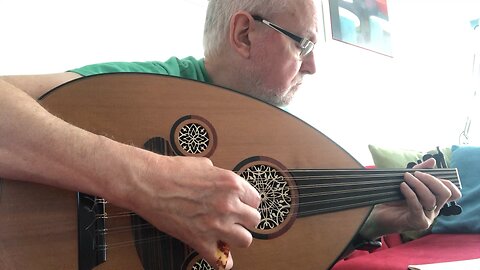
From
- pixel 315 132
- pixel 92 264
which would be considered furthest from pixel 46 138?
pixel 315 132

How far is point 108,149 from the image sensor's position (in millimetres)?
601

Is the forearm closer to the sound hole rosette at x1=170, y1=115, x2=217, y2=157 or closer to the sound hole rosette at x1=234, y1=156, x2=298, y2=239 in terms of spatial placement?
the sound hole rosette at x1=170, y1=115, x2=217, y2=157

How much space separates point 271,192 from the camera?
78 centimetres

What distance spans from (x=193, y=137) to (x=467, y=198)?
4.78 feet

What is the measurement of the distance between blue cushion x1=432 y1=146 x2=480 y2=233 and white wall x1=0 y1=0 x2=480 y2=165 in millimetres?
623

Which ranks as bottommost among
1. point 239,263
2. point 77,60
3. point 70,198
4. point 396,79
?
point 239,263

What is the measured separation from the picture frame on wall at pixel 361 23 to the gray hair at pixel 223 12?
126 cm

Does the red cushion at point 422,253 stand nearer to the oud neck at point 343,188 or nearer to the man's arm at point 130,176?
the oud neck at point 343,188

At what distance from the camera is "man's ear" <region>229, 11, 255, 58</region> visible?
1.14m

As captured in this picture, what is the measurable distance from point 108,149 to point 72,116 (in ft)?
0.37

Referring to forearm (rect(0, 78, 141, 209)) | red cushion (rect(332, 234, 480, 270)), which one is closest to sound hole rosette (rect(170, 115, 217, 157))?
forearm (rect(0, 78, 141, 209))

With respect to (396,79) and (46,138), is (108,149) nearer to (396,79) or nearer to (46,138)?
(46,138)

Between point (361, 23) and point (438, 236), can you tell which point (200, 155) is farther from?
point (361, 23)

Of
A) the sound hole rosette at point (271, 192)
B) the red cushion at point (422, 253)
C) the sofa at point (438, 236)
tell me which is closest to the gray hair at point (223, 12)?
the sound hole rosette at point (271, 192)
